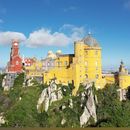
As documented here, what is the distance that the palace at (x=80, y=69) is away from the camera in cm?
7381

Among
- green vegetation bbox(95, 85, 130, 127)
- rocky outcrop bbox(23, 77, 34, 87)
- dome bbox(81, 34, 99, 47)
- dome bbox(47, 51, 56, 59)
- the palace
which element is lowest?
green vegetation bbox(95, 85, 130, 127)

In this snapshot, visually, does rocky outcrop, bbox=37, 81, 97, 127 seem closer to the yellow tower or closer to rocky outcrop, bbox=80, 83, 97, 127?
rocky outcrop, bbox=80, 83, 97, 127

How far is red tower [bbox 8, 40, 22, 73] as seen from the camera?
77.7m

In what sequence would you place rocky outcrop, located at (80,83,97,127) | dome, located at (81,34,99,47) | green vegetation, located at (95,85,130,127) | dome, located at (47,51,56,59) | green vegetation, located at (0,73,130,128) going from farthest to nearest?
dome, located at (47,51,56,59), dome, located at (81,34,99,47), rocky outcrop, located at (80,83,97,127), green vegetation, located at (0,73,130,128), green vegetation, located at (95,85,130,127)

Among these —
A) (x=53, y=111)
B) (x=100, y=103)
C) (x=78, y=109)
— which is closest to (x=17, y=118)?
(x=53, y=111)

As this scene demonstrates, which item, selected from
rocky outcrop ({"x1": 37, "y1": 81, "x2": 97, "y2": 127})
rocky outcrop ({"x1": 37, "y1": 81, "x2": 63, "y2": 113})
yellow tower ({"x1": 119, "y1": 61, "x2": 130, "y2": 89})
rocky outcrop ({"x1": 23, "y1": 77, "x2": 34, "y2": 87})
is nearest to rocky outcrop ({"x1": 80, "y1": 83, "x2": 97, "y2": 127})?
rocky outcrop ({"x1": 37, "y1": 81, "x2": 97, "y2": 127})

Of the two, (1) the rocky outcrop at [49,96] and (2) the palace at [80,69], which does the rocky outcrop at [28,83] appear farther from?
(1) the rocky outcrop at [49,96]

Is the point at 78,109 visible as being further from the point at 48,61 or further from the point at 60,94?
the point at 48,61

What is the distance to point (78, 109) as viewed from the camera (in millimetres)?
69750

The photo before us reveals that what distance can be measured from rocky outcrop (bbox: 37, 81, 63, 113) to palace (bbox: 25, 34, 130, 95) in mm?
2218

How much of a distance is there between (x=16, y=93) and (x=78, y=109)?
1181cm

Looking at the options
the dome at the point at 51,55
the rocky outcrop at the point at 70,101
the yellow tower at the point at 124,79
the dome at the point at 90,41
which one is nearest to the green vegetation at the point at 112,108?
the rocky outcrop at the point at 70,101

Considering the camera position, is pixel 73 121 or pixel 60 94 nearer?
pixel 73 121

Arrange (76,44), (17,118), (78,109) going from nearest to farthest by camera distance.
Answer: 1. (17,118)
2. (78,109)
3. (76,44)
